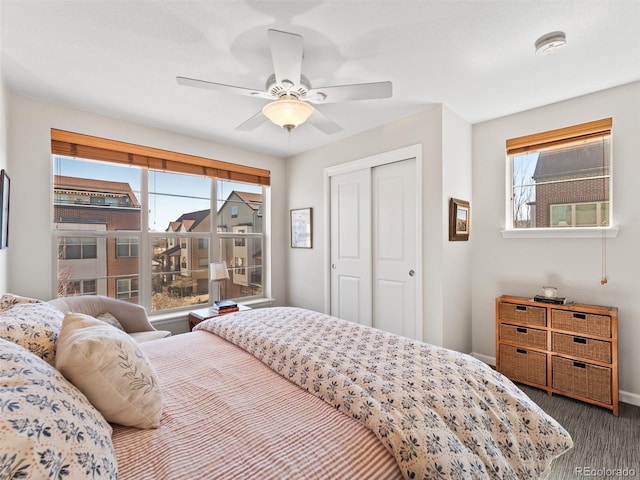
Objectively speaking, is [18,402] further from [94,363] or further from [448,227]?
[448,227]

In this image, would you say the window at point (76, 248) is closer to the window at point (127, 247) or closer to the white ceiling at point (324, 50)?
the window at point (127, 247)

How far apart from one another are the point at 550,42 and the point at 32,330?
2.86 metres

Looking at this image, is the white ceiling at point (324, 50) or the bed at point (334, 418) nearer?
the bed at point (334, 418)

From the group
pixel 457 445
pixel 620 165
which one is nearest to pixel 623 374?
pixel 620 165

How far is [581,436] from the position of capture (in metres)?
2.03

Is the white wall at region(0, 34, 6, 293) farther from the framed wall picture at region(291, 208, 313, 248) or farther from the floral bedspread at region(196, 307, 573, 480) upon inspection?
the framed wall picture at region(291, 208, 313, 248)

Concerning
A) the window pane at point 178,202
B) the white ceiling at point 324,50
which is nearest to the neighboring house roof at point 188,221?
the window pane at point 178,202

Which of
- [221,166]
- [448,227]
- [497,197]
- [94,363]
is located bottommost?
[94,363]

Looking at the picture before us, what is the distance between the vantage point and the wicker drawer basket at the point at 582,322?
7.54 feet

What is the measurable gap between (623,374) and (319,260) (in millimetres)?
2941

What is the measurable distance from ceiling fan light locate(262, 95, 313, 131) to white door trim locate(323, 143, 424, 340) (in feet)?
4.49

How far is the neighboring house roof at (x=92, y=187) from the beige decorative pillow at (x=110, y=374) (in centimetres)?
246

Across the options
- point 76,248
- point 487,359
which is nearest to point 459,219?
point 487,359

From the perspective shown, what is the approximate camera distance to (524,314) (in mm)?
2674
